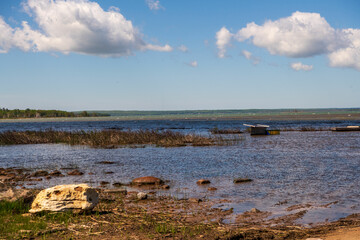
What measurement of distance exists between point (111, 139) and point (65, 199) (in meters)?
27.9

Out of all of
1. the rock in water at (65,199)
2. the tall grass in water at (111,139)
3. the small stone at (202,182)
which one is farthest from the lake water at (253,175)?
the tall grass in water at (111,139)

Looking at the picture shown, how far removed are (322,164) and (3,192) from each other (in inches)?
675

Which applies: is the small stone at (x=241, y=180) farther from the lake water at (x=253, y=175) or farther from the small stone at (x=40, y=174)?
the small stone at (x=40, y=174)

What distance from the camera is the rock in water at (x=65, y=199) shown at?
9742 mm

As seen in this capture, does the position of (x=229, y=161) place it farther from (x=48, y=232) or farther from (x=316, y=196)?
(x=48, y=232)

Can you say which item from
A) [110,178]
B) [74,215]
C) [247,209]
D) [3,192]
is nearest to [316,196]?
[247,209]

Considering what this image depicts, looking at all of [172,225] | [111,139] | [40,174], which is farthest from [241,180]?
[111,139]

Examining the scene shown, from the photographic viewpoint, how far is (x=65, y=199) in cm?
989

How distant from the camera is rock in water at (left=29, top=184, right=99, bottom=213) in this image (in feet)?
32.0

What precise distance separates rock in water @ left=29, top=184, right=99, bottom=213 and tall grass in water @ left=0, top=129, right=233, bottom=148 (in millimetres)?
24821

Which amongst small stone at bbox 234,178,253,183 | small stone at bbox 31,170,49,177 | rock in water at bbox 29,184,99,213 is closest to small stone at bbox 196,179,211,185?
small stone at bbox 234,178,253,183

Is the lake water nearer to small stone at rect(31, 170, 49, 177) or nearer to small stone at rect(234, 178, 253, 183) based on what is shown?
small stone at rect(234, 178, 253, 183)

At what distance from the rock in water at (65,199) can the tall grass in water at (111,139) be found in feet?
81.4

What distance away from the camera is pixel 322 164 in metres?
20.8
